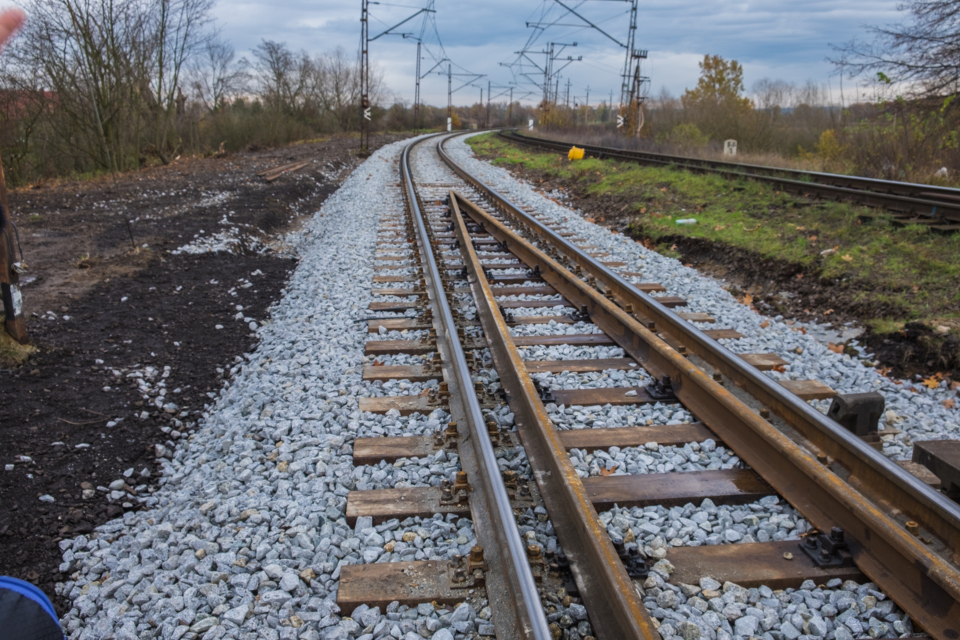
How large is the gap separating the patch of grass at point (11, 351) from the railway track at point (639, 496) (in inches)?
102

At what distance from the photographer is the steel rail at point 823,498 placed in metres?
2.19

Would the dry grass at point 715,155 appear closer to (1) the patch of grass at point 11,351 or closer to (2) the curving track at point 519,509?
(2) the curving track at point 519,509

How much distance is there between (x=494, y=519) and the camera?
8.59ft

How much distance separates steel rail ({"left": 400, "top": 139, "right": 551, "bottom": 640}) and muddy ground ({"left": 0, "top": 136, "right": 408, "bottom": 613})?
5.88 ft

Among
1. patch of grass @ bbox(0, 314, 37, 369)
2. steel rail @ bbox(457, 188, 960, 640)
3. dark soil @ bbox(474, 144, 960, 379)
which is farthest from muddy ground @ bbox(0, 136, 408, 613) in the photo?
dark soil @ bbox(474, 144, 960, 379)

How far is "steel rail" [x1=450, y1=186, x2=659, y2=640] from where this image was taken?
83.5 inches

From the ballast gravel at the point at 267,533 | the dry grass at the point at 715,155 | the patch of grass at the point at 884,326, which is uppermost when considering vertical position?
the dry grass at the point at 715,155

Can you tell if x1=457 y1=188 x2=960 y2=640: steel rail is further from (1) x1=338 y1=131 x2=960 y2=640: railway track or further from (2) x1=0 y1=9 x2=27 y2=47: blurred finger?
(2) x1=0 y1=9 x2=27 y2=47: blurred finger

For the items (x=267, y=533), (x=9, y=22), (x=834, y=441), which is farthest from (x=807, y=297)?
(x=9, y=22)

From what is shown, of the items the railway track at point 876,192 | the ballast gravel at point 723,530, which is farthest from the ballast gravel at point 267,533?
the railway track at point 876,192

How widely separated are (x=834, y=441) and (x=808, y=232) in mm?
5772

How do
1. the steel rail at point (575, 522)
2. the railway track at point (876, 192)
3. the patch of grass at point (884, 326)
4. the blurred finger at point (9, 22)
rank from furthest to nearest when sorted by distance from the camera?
1. the railway track at point (876, 192)
2. the patch of grass at point (884, 326)
3. the steel rail at point (575, 522)
4. the blurred finger at point (9, 22)

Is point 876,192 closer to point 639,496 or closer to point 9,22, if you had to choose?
point 639,496

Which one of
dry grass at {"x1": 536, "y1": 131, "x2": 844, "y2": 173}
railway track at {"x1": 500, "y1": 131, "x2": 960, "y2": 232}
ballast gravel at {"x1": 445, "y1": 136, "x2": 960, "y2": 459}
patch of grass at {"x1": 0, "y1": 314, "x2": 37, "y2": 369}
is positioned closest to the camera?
ballast gravel at {"x1": 445, "y1": 136, "x2": 960, "y2": 459}
